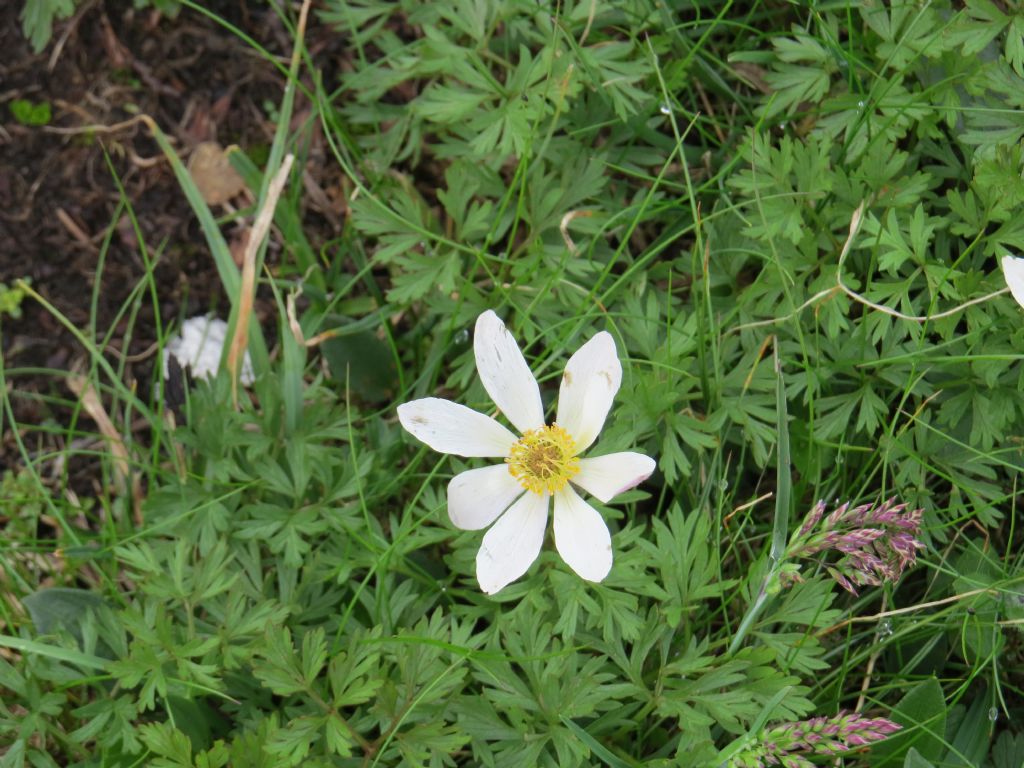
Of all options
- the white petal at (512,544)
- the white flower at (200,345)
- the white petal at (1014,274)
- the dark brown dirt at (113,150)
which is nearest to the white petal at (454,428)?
the white petal at (512,544)

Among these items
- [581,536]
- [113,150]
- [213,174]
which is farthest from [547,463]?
[113,150]

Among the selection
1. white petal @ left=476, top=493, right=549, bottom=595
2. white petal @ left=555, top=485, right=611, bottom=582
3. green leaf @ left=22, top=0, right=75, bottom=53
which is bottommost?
white petal @ left=476, top=493, right=549, bottom=595

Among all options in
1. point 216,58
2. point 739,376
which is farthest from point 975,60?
point 216,58

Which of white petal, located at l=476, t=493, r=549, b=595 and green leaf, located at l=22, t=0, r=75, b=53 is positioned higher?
green leaf, located at l=22, t=0, r=75, b=53

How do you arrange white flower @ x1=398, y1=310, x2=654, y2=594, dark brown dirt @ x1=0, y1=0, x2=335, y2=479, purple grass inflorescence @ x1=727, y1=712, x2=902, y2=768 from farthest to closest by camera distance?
dark brown dirt @ x1=0, y1=0, x2=335, y2=479
white flower @ x1=398, y1=310, x2=654, y2=594
purple grass inflorescence @ x1=727, y1=712, x2=902, y2=768

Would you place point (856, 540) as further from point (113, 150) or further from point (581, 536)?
point (113, 150)

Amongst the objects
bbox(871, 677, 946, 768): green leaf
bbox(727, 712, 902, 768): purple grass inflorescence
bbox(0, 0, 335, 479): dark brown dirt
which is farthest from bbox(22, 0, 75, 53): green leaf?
bbox(871, 677, 946, 768): green leaf

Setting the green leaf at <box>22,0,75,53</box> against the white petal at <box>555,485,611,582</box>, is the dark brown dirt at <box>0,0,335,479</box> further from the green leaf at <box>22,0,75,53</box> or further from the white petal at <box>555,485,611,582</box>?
the white petal at <box>555,485,611,582</box>

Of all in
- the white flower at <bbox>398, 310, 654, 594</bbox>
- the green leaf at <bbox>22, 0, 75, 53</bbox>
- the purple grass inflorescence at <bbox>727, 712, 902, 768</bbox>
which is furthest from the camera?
the green leaf at <bbox>22, 0, 75, 53</bbox>

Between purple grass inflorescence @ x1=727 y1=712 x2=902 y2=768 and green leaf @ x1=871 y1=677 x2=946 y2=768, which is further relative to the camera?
green leaf @ x1=871 y1=677 x2=946 y2=768
